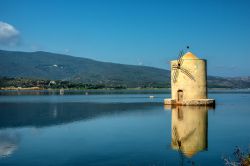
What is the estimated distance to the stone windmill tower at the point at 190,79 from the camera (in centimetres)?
3719

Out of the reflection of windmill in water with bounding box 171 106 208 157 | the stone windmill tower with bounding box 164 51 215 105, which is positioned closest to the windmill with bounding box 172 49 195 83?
the stone windmill tower with bounding box 164 51 215 105

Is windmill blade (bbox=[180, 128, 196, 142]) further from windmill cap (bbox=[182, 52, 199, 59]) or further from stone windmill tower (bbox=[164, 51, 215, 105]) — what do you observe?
windmill cap (bbox=[182, 52, 199, 59])

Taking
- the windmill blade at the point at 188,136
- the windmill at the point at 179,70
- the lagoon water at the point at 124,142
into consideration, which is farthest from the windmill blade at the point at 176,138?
the windmill at the point at 179,70

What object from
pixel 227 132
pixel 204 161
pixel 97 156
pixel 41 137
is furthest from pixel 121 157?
pixel 227 132

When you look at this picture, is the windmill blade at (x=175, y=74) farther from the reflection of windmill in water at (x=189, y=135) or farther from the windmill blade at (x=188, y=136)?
the windmill blade at (x=188, y=136)

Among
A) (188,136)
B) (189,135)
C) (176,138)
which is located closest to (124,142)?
(176,138)

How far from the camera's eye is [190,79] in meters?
37.3

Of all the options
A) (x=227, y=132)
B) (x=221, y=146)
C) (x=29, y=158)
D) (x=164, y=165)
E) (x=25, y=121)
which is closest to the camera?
(x=164, y=165)

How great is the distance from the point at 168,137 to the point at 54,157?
6296 mm

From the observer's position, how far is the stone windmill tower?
37188 mm

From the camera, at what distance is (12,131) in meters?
21.0

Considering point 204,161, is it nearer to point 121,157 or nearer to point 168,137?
point 121,157

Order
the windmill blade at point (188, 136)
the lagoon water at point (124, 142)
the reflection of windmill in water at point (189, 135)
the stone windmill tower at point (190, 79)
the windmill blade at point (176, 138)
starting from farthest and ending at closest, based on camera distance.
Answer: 1. the stone windmill tower at point (190, 79)
2. the windmill blade at point (188, 136)
3. the windmill blade at point (176, 138)
4. the reflection of windmill in water at point (189, 135)
5. the lagoon water at point (124, 142)

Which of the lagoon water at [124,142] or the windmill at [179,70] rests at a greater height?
the windmill at [179,70]
